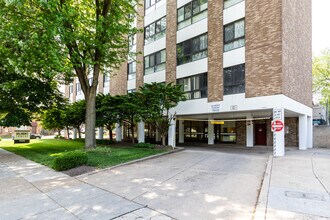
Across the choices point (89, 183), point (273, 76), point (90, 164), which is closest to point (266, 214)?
point (89, 183)

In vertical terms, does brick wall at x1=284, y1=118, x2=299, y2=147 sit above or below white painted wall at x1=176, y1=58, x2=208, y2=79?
below

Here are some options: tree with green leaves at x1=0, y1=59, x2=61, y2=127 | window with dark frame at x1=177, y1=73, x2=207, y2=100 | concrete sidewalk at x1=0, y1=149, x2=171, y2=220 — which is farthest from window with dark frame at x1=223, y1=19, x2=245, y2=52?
tree with green leaves at x1=0, y1=59, x2=61, y2=127

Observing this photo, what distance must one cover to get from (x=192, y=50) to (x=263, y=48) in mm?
5656

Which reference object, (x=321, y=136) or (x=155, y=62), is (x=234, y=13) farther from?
(x=321, y=136)

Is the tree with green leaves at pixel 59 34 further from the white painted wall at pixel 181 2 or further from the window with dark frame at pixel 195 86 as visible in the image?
the window with dark frame at pixel 195 86

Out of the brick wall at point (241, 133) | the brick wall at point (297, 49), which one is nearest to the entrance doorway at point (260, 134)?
the brick wall at point (241, 133)

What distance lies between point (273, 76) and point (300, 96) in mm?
5665

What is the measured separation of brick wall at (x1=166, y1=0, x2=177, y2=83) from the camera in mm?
19203

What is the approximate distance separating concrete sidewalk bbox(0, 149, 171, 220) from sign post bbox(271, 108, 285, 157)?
1010 cm

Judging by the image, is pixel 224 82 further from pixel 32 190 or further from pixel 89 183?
pixel 32 190

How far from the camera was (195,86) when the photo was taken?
17656mm

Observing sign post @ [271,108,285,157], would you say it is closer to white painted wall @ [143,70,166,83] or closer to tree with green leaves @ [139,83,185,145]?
tree with green leaves @ [139,83,185,145]

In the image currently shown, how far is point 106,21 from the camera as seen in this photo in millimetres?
13211

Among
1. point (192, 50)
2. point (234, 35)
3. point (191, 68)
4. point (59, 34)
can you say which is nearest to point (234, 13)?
point (234, 35)
